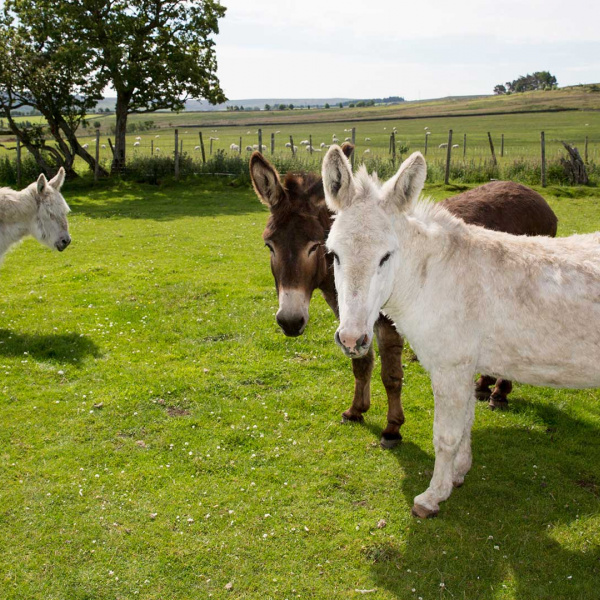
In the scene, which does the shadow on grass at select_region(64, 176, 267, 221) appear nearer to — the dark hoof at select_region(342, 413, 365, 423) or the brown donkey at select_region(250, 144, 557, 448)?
the brown donkey at select_region(250, 144, 557, 448)

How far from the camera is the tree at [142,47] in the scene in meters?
24.9

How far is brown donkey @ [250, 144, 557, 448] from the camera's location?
4723 millimetres

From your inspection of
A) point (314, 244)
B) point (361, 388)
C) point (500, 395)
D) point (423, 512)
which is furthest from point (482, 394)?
point (314, 244)

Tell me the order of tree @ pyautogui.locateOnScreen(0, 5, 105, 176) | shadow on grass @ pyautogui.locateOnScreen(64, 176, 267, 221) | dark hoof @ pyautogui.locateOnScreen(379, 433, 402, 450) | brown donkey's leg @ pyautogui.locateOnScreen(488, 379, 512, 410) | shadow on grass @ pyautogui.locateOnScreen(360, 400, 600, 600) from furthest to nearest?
tree @ pyautogui.locateOnScreen(0, 5, 105, 176), shadow on grass @ pyautogui.locateOnScreen(64, 176, 267, 221), brown donkey's leg @ pyautogui.locateOnScreen(488, 379, 512, 410), dark hoof @ pyautogui.locateOnScreen(379, 433, 402, 450), shadow on grass @ pyautogui.locateOnScreen(360, 400, 600, 600)

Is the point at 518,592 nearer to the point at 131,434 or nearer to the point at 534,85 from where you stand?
the point at 131,434

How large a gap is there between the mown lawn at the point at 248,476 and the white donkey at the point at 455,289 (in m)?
0.74

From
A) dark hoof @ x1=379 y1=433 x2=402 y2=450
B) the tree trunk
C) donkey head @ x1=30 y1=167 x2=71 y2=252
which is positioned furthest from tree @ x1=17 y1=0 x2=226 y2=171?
dark hoof @ x1=379 y1=433 x2=402 y2=450

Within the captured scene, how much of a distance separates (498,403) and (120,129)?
2665 cm

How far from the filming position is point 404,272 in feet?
13.7

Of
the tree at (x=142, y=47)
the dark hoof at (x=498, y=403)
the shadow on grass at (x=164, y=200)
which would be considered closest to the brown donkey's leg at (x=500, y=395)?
the dark hoof at (x=498, y=403)

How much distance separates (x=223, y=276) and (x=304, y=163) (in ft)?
48.4

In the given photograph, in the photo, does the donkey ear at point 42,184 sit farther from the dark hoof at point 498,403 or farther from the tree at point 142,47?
the tree at point 142,47

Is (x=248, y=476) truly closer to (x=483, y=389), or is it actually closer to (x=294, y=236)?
(x=294, y=236)

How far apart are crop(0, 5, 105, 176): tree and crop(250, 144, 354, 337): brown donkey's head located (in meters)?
24.6
